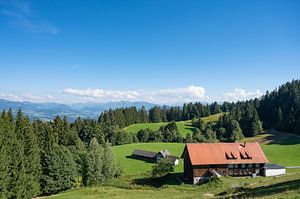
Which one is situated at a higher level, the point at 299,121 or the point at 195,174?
the point at 299,121

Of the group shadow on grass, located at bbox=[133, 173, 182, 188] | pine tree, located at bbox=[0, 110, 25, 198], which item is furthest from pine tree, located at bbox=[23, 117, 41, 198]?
shadow on grass, located at bbox=[133, 173, 182, 188]

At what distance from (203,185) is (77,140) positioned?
32.1 meters

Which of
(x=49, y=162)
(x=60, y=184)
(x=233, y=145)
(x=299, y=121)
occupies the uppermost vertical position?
(x=299, y=121)

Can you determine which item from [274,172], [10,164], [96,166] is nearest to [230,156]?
[274,172]

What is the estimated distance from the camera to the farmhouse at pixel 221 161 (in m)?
A: 52.2

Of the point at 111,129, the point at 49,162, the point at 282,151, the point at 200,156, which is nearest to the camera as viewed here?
the point at 49,162

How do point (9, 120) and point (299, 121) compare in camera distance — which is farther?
point (299, 121)

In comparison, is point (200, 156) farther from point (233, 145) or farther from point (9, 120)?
point (9, 120)

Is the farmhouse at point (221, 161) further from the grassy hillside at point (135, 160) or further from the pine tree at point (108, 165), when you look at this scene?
the pine tree at point (108, 165)

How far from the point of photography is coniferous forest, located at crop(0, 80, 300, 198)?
3722 cm

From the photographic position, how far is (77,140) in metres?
67.7

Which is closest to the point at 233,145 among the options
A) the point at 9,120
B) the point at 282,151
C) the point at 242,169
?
the point at 242,169

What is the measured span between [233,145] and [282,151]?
98.9 feet

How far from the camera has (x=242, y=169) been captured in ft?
176
